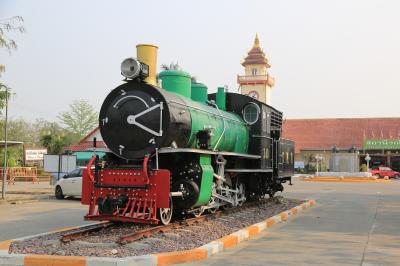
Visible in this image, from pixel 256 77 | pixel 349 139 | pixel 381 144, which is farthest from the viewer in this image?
pixel 256 77

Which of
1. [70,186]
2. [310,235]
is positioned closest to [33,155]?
[70,186]

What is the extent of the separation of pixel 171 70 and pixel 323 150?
165 feet

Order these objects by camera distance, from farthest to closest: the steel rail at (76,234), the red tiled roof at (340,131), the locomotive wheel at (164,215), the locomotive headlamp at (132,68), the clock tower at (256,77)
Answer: the clock tower at (256,77) < the red tiled roof at (340,131) < the locomotive wheel at (164,215) < the locomotive headlamp at (132,68) < the steel rail at (76,234)

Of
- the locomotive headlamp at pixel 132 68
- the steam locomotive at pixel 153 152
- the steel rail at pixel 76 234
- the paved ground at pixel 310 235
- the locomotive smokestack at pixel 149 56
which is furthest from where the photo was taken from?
the locomotive smokestack at pixel 149 56

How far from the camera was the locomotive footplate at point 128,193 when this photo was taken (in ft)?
29.3

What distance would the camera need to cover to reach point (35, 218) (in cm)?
1275

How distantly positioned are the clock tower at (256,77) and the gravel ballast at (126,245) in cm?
6198

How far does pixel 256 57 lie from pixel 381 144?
91.3ft

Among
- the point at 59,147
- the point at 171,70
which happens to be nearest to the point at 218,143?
the point at 171,70

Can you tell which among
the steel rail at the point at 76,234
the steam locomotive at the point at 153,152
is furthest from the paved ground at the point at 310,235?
the steam locomotive at the point at 153,152

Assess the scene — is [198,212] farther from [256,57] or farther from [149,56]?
[256,57]

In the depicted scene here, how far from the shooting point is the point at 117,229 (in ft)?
31.9

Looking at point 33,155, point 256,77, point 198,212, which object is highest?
point 256,77

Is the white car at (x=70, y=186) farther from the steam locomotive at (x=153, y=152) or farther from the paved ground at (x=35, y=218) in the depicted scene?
the steam locomotive at (x=153, y=152)
